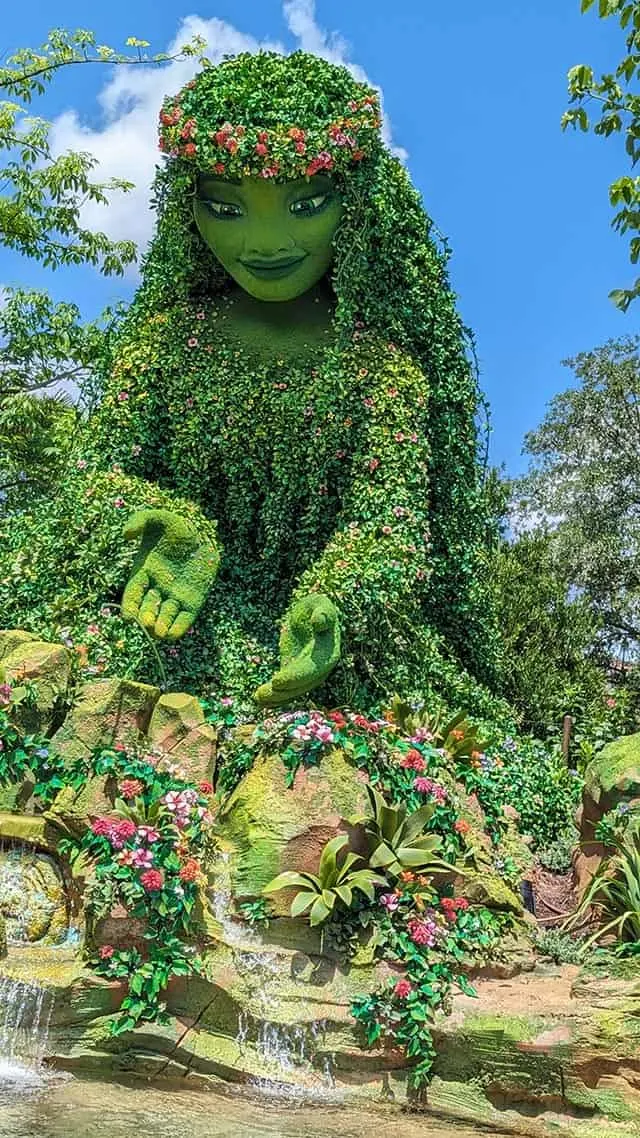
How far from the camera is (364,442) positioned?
5367 millimetres

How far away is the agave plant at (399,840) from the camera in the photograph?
14.0 feet

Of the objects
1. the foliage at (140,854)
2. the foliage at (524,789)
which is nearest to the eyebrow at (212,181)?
the foliage at (140,854)

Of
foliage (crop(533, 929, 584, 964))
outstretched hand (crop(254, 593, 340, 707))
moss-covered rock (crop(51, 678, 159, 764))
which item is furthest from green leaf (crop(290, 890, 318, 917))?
foliage (crop(533, 929, 584, 964))

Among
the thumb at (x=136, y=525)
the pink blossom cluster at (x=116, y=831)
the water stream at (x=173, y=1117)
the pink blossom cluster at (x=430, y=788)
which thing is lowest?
the water stream at (x=173, y=1117)

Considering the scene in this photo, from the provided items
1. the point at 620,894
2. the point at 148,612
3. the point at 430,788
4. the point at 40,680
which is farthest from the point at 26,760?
the point at 620,894

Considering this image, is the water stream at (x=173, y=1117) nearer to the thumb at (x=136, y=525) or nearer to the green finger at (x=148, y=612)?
the green finger at (x=148, y=612)

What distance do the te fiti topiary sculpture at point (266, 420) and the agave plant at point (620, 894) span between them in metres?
1.24

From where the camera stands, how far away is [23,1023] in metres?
3.84

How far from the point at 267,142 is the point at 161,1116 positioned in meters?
3.88

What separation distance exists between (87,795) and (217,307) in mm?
2696

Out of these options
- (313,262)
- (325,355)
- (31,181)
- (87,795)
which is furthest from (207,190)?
(31,181)

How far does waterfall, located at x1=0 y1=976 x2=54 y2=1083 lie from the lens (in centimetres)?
383

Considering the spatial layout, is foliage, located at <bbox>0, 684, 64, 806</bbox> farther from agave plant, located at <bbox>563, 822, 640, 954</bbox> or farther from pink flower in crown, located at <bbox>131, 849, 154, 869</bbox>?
agave plant, located at <bbox>563, 822, 640, 954</bbox>

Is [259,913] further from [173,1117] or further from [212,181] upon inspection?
[212,181]
